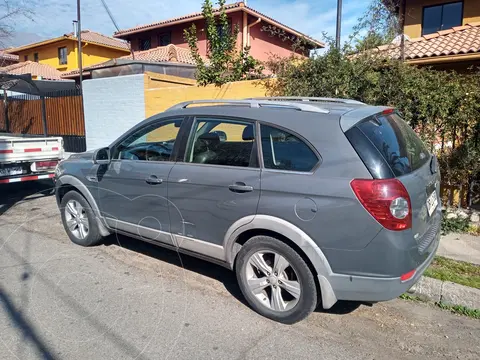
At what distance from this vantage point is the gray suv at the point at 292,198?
2.78 metres

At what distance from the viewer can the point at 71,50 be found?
3062 cm

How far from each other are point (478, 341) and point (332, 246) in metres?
1.39

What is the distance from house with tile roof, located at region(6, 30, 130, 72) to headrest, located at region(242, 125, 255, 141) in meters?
30.7

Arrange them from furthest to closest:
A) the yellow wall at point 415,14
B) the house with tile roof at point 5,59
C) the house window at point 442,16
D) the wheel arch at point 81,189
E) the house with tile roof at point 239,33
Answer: the house with tile roof at point 239,33
the house with tile roof at point 5,59
the yellow wall at point 415,14
the house window at point 442,16
the wheel arch at point 81,189

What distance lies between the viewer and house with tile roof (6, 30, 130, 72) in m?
30.6

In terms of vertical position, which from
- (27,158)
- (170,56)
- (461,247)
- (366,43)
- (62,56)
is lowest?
(461,247)

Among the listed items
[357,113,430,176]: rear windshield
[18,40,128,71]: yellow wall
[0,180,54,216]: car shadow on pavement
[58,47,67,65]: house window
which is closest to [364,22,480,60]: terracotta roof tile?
[357,113,430,176]: rear windshield

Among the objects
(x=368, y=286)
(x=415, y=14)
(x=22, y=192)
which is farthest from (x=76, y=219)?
(x=415, y=14)

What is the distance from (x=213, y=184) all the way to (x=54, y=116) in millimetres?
11785

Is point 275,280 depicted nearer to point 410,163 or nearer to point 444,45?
point 410,163

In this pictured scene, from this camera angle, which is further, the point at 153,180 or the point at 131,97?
the point at 131,97

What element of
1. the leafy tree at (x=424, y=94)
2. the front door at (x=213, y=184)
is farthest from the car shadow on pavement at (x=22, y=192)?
the leafy tree at (x=424, y=94)

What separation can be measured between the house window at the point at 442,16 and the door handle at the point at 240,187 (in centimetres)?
1712

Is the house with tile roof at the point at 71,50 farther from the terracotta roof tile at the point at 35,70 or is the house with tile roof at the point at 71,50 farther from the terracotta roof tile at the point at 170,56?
the terracotta roof tile at the point at 170,56
